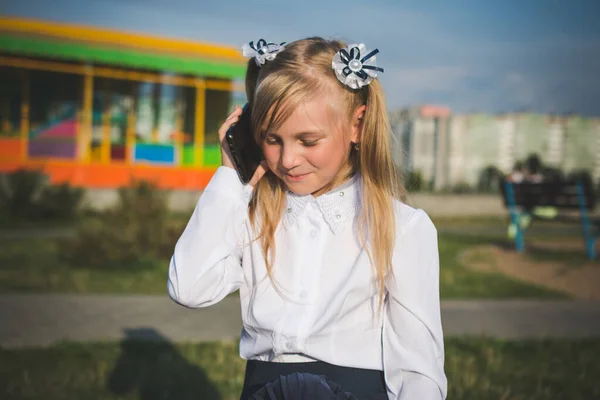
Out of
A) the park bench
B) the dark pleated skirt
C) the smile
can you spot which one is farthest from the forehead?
the park bench

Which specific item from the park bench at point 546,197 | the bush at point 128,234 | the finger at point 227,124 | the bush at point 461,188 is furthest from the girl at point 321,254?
the bush at point 461,188

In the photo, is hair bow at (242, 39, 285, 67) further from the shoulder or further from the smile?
the shoulder

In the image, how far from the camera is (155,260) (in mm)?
7707

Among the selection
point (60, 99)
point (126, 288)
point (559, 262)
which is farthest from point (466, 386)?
point (60, 99)

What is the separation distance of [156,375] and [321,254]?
2393mm

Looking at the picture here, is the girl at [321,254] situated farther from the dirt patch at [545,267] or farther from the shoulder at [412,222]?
the dirt patch at [545,267]

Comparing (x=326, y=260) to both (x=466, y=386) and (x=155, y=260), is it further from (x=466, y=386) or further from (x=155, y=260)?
(x=155, y=260)

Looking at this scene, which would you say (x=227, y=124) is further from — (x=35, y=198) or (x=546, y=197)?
(x=35, y=198)

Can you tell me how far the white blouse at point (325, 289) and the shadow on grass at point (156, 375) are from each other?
1.96 m

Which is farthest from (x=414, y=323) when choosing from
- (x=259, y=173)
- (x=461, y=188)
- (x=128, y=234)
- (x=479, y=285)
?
(x=461, y=188)

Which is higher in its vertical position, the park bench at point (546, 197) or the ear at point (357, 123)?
the ear at point (357, 123)

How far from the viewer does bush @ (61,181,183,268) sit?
24.1 feet

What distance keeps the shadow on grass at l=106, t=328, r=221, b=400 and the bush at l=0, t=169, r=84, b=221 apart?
7717 mm

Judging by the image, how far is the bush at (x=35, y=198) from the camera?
37.1 feet
